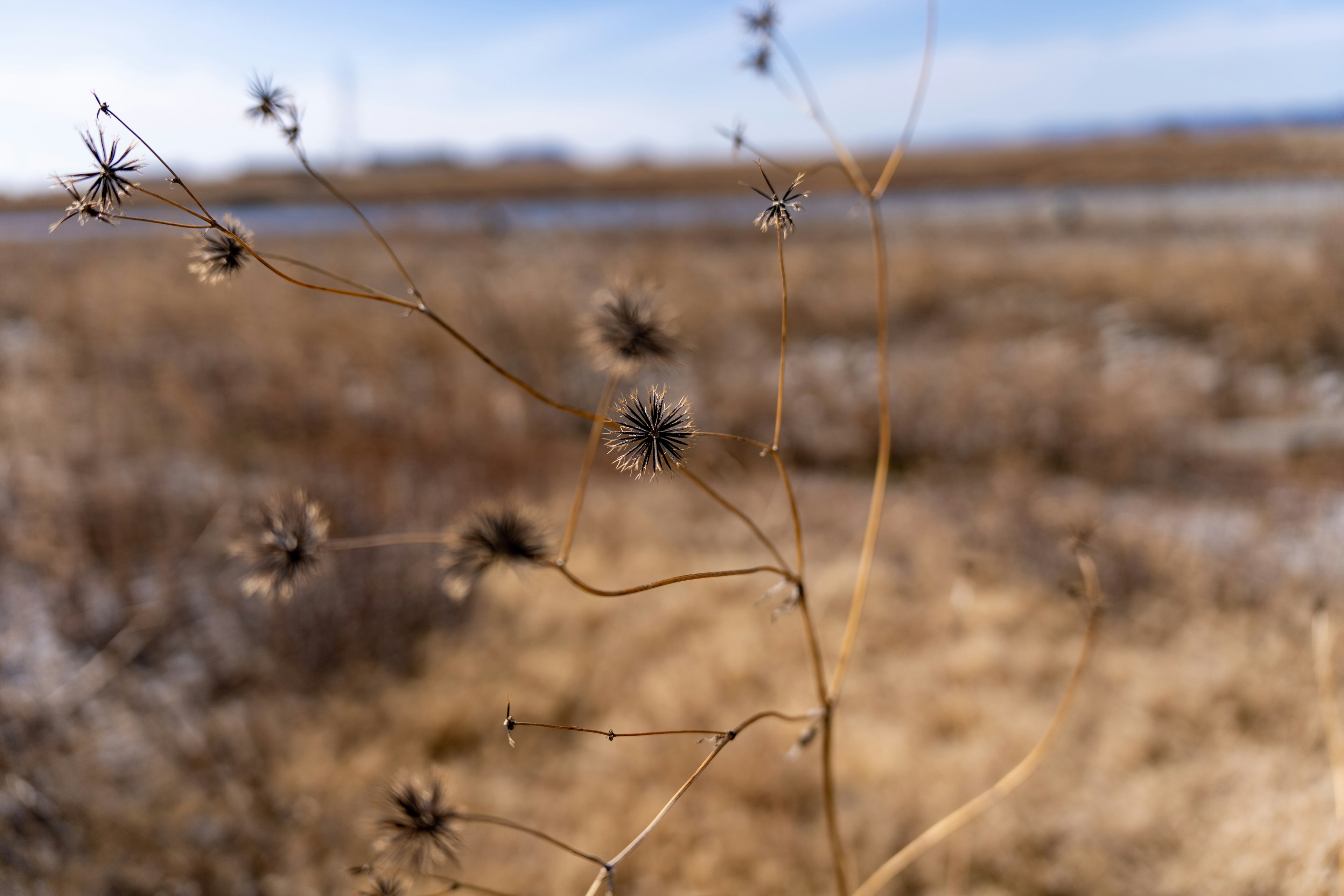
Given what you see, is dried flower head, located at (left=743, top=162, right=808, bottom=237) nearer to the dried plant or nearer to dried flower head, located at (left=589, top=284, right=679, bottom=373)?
the dried plant

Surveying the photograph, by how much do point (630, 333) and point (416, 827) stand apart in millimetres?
764

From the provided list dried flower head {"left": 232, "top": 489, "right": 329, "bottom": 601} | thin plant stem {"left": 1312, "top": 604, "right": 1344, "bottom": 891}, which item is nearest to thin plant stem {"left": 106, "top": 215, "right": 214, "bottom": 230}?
dried flower head {"left": 232, "top": 489, "right": 329, "bottom": 601}

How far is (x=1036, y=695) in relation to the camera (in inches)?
126

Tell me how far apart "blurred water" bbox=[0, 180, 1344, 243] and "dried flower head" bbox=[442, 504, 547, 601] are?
10925 millimetres

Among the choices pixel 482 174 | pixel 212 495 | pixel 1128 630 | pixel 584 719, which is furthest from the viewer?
→ pixel 482 174

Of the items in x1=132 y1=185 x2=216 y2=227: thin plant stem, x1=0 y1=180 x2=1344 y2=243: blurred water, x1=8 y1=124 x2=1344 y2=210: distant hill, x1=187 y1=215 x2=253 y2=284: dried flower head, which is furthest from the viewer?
x1=8 y1=124 x2=1344 y2=210: distant hill

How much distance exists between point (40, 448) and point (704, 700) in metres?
4.36

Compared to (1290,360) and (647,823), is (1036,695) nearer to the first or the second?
(647,823)

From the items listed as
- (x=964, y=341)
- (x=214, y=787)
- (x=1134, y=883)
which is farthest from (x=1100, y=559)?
(x=964, y=341)

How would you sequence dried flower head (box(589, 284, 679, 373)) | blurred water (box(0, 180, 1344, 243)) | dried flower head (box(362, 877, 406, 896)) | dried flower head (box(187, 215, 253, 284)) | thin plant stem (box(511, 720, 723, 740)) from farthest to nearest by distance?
blurred water (box(0, 180, 1344, 243)), dried flower head (box(589, 284, 679, 373)), dried flower head (box(362, 877, 406, 896)), dried flower head (box(187, 215, 253, 284)), thin plant stem (box(511, 720, 723, 740))

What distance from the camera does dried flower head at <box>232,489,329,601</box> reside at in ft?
3.46

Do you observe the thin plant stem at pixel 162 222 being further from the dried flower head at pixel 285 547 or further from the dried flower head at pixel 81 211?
the dried flower head at pixel 285 547

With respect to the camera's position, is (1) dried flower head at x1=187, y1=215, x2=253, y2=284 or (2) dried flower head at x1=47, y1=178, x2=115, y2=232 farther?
(1) dried flower head at x1=187, y1=215, x2=253, y2=284

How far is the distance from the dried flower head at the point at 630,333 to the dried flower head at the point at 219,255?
50 cm
